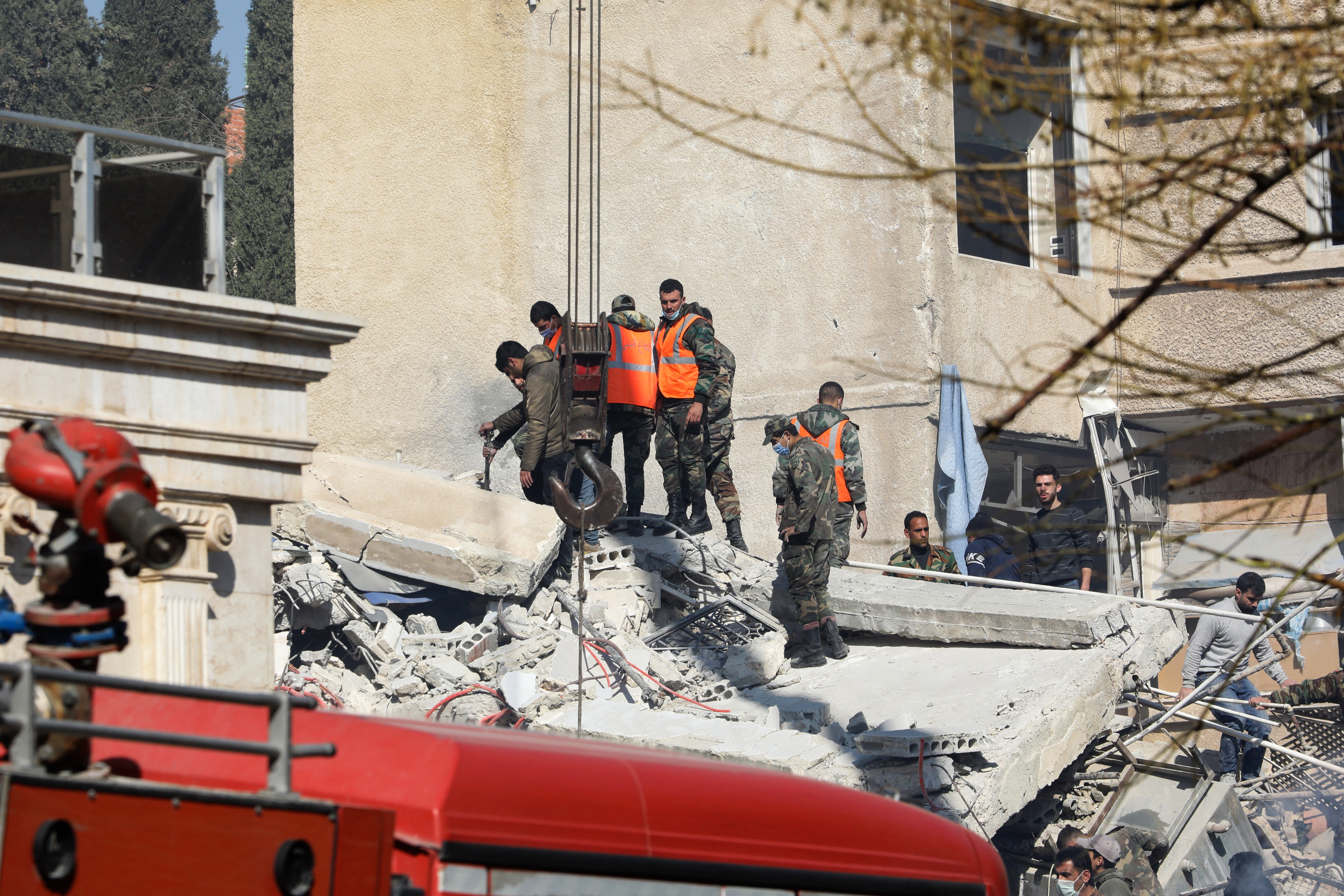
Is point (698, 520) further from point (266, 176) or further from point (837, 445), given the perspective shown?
point (266, 176)

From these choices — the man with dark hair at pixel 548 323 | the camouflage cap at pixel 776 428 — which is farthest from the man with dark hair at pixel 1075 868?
the man with dark hair at pixel 548 323

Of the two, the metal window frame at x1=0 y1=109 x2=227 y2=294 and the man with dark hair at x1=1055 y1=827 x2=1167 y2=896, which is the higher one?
the metal window frame at x1=0 y1=109 x2=227 y2=294

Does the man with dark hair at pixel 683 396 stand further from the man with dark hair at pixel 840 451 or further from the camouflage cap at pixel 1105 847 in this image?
the camouflage cap at pixel 1105 847

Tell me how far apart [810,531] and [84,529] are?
7652mm

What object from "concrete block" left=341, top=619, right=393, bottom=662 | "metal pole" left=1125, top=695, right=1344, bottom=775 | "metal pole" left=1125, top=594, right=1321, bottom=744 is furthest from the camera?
"concrete block" left=341, top=619, right=393, bottom=662

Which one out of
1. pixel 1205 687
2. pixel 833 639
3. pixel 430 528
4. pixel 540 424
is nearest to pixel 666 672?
pixel 833 639

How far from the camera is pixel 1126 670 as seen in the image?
33.9 feet

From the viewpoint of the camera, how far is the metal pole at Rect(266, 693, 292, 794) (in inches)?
106

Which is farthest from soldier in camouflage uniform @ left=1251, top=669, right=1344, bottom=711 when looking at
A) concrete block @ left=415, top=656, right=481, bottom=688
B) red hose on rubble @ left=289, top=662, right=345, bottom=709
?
red hose on rubble @ left=289, top=662, right=345, bottom=709

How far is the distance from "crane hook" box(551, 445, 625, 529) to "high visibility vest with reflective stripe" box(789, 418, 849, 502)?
1.99 m

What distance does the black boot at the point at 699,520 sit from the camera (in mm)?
12453

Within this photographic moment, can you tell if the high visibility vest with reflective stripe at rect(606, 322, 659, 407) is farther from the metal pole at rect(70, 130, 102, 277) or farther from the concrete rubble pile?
the metal pole at rect(70, 130, 102, 277)

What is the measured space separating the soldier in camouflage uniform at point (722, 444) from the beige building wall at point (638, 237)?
2162 millimetres

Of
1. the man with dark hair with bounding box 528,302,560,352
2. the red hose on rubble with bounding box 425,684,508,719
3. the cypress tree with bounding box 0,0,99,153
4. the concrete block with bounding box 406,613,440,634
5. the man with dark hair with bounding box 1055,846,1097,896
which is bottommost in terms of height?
the man with dark hair with bounding box 1055,846,1097,896
